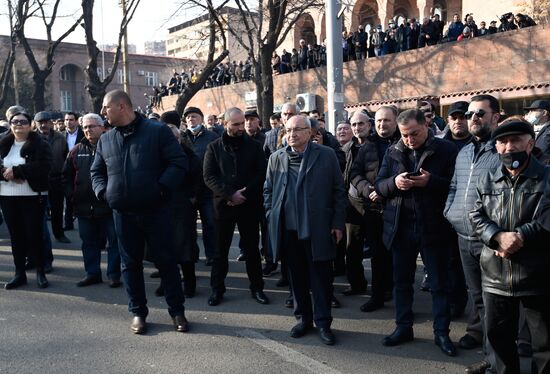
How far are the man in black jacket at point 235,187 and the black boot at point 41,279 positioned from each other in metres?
2.18

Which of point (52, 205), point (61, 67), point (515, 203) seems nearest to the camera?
point (515, 203)

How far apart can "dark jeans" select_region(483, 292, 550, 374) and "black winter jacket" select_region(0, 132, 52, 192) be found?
5179mm

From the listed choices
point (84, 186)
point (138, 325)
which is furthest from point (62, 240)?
point (138, 325)

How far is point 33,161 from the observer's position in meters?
6.64

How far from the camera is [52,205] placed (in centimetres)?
944

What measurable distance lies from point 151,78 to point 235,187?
70300 mm

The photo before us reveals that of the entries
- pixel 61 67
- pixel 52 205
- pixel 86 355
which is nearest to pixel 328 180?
pixel 86 355

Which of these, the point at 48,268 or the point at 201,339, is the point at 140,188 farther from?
the point at 48,268

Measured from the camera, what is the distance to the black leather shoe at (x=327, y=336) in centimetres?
481

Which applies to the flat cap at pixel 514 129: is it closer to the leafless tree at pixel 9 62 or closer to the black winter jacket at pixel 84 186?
the black winter jacket at pixel 84 186

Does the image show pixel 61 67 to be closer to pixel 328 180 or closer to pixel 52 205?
pixel 52 205

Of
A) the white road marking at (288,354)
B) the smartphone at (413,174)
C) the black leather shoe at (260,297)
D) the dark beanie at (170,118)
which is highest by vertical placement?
the dark beanie at (170,118)

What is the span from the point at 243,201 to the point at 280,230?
40.0 inches

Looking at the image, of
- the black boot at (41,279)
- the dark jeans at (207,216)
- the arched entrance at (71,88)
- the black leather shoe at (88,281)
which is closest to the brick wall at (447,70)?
the dark jeans at (207,216)
